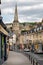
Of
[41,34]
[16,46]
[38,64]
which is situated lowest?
[16,46]

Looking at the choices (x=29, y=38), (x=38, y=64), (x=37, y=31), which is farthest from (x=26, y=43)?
(x=38, y=64)

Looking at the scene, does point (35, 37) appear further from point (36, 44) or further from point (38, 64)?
point (38, 64)

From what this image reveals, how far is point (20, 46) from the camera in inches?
5645

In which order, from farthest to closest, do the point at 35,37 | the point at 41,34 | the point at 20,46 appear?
the point at 20,46 → the point at 35,37 → the point at 41,34

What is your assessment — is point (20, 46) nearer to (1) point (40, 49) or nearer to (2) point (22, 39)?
(2) point (22, 39)

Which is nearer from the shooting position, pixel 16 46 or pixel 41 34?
pixel 41 34

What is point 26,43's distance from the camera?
13188 centimetres

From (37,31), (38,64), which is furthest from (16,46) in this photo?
(38,64)

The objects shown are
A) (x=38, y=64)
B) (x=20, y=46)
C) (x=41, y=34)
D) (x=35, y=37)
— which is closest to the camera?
(x=38, y=64)

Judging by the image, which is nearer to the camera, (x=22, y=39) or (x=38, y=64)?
(x=38, y=64)

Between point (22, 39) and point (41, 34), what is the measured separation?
34.3 metres

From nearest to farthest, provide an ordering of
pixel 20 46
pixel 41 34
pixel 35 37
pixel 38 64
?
1. pixel 38 64
2. pixel 41 34
3. pixel 35 37
4. pixel 20 46

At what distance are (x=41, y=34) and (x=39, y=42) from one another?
14.1ft

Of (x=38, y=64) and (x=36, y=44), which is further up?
(x=38, y=64)
